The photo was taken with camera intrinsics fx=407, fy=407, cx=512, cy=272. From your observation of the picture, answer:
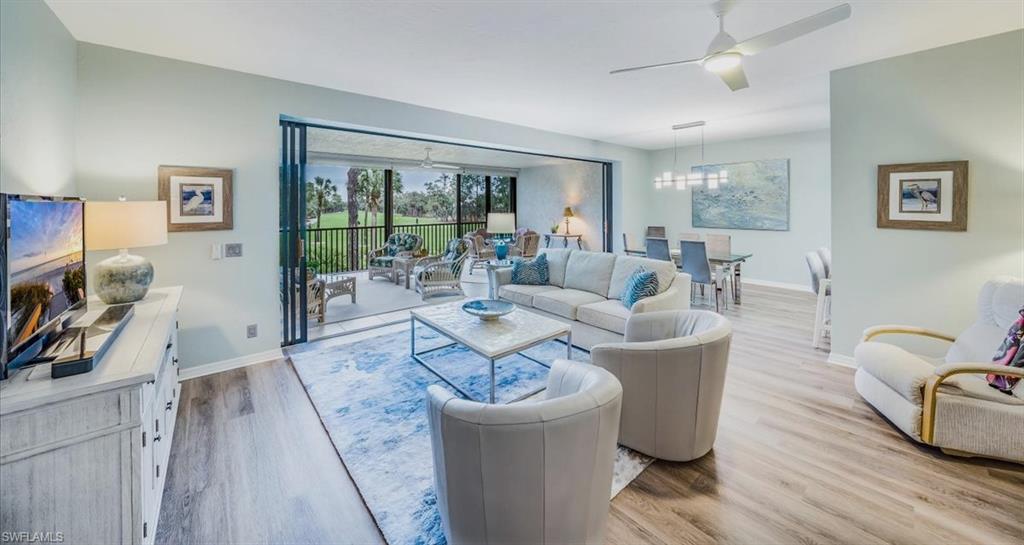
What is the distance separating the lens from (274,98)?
12.2 feet

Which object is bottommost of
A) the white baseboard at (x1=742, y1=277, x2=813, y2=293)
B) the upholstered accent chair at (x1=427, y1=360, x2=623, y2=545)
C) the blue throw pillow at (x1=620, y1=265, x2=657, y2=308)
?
the upholstered accent chair at (x1=427, y1=360, x2=623, y2=545)

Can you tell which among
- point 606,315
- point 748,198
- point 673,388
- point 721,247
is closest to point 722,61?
point 673,388

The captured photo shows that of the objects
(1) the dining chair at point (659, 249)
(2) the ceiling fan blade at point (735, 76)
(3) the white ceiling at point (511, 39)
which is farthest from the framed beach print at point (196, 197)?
(1) the dining chair at point (659, 249)

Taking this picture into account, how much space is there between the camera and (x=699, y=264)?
544cm

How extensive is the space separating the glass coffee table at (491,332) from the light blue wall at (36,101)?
8.08 ft

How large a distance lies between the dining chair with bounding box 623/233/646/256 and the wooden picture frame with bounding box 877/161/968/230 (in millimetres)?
3565

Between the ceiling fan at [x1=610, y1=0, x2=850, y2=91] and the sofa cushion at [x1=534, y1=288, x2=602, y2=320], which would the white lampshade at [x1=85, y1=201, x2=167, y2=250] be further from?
the ceiling fan at [x1=610, y1=0, x2=850, y2=91]

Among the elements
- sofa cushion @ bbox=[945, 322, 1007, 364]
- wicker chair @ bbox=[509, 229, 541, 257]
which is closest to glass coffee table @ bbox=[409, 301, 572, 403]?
sofa cushion @ bbox=[945, 322, 1007, 364]

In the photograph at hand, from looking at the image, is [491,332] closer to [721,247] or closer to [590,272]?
[590,272]

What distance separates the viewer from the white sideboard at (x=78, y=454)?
1.27m

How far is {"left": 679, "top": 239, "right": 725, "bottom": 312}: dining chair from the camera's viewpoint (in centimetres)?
535

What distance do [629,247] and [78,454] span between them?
689 cm

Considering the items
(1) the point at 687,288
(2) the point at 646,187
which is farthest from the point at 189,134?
(2) the point at 646,187

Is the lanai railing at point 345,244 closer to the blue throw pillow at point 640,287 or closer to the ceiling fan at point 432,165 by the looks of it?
the ceiling fan at point 432,165
